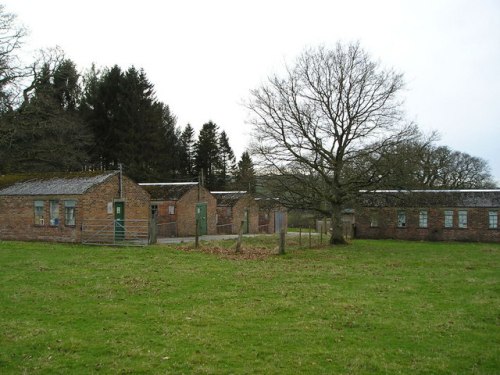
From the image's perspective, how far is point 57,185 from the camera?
31.5 meters

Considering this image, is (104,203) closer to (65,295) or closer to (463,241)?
(65,295)

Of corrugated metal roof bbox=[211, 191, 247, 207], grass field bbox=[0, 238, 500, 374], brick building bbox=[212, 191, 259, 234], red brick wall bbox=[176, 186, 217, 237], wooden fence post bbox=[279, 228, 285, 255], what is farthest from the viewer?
corrugated metal roof bbox=[211, 191, 247, 207]

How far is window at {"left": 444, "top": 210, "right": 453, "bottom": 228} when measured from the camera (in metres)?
40.5

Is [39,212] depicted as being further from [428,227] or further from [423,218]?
[428,227]

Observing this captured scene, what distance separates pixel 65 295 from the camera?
42.1 ft

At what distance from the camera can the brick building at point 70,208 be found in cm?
2970

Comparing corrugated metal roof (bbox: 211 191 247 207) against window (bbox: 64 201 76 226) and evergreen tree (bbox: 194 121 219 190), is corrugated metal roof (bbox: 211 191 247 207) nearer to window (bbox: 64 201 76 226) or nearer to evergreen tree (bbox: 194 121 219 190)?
window (bbox: 64 201 76 226)

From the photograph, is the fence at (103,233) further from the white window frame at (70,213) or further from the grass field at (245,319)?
the grass field at (245,319)

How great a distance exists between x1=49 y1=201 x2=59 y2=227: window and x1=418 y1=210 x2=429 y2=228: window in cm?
2840

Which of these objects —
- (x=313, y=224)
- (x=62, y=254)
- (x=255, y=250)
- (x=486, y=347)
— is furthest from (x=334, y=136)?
(x=313, y=224)

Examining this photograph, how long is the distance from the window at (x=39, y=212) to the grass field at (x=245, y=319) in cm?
1244

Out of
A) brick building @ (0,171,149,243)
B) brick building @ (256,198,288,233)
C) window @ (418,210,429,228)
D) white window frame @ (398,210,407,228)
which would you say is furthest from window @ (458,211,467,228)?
brick building @ (0,171,149,243)

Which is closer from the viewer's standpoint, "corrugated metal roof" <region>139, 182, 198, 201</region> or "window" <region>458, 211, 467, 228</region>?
"window" <region>458, 211, 467, 228</region>

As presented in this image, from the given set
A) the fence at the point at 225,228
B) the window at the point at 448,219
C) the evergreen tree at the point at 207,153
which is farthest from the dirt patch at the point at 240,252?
the evergreen tree at the point at 207,153
